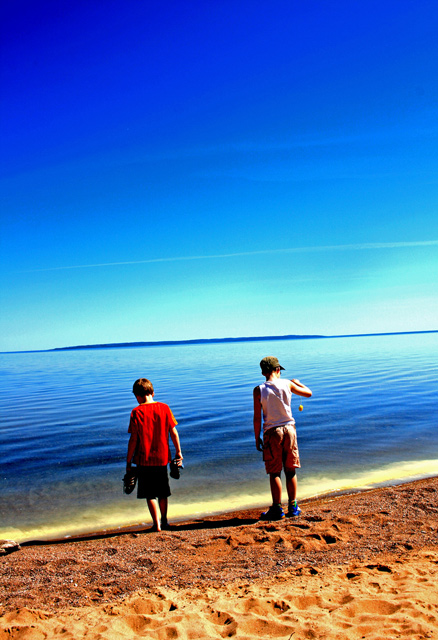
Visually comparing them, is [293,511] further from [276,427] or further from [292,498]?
[276,427]

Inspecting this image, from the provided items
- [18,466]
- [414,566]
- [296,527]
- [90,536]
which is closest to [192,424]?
[18,466]

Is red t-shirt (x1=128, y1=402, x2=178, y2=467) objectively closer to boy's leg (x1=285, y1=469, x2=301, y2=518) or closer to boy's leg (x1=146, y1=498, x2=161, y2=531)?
boy's leg (x1=146, y1=498, x2=161, y2=531)

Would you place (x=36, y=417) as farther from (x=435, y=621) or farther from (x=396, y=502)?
(x=435, y=621)

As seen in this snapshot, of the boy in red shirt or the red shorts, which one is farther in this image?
the red shorts

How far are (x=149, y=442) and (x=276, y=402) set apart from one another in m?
1.80

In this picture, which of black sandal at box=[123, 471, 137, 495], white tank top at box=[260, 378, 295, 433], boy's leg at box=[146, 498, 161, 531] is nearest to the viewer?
black sandal at box=[123, 471, 137, 495]

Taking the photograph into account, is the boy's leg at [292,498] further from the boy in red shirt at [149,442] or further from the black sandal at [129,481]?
the black sandal at [129,481]

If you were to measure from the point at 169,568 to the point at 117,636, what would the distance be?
1.26 m

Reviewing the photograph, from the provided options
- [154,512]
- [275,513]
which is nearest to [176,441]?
[154,512]

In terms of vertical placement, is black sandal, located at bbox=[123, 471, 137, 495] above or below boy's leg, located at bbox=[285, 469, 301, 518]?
above

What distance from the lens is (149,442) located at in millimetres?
6152

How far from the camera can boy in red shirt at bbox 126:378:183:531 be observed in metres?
6.15

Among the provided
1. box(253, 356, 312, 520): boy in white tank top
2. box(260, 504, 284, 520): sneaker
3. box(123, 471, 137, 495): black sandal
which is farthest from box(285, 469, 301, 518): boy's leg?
box(123, 471, 137, 495): black sandal

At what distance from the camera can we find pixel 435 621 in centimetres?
355
